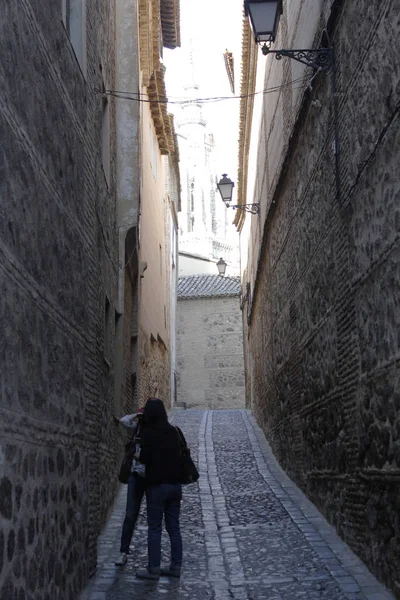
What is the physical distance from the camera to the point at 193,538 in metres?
8.21

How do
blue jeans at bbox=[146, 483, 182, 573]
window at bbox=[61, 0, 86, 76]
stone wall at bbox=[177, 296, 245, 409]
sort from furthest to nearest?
stone wall at bbox=[177, 296, 245, 409] → window at bbox=[61, 0, 86, 76] → blue jeans at bbox=[146, 483, 182, 573]

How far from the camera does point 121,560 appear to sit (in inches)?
275

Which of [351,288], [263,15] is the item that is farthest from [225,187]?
[351,288]

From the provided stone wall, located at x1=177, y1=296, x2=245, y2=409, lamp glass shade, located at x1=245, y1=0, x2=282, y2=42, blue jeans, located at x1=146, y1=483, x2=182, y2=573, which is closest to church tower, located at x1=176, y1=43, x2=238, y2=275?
stone wall, located at x1=177, y1=296, x2=245, y2=409

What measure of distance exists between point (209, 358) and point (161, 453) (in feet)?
92.8

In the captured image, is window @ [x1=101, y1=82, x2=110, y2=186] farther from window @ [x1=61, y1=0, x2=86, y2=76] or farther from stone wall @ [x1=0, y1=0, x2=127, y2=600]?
window @ [x1=61, y1=0, x2=86, y2=76]

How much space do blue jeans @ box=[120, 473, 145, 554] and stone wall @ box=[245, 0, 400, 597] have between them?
1.79 metres

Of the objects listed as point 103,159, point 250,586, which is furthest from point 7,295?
point 103,159

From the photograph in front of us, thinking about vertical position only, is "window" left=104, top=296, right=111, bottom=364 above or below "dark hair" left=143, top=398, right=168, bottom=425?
above

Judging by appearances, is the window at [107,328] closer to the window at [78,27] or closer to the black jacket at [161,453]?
the black jacket at [161,453]

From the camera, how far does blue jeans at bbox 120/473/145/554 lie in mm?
7059

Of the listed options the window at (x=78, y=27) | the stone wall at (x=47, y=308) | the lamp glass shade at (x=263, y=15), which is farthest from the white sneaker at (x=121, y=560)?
the lamp glass shade at (x=263, y=15)

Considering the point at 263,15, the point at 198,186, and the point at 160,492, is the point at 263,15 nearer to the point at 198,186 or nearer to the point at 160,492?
the point at 160,492

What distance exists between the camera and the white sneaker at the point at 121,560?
22.9ft
